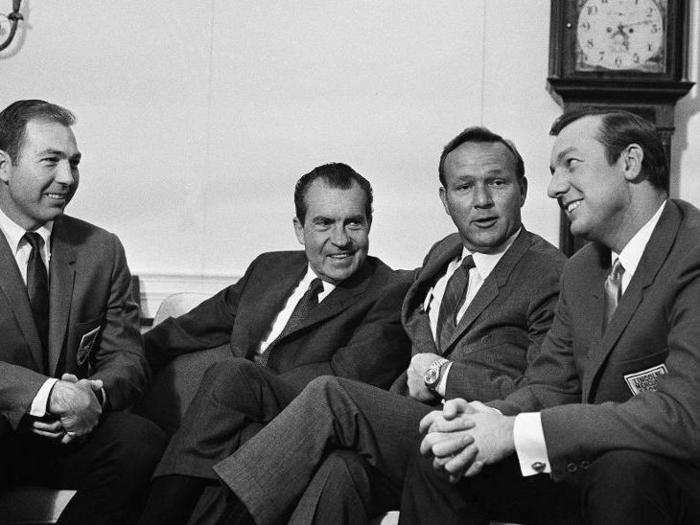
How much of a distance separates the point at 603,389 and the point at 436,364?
567 millimetres

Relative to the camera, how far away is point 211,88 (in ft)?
13.2

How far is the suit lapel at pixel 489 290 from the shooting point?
2947 mm

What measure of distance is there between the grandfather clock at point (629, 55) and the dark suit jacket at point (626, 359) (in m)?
1.25

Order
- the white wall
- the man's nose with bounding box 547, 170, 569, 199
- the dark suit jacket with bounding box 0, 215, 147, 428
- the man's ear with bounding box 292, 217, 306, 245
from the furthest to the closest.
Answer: the white wall, the man's ear with bounding box 292, 217, 306, 245, the dark suit jacket with bounding box 0, 215, 147, 428, the man's nose with bounding box 547, 170, 569, 199

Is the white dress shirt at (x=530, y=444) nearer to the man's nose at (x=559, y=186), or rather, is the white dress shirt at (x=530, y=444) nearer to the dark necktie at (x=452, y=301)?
the man's nose at (x=559, y=186)

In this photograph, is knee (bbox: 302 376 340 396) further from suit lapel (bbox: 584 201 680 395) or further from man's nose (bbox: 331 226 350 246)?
man's nose (bbox: 331 226 350 246)

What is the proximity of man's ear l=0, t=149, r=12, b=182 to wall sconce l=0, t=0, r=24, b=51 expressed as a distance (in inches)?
34.5

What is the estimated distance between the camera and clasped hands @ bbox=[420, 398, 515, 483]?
2299 mm

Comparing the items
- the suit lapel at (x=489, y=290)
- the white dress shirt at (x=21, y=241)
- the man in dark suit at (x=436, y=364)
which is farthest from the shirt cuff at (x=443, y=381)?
the white dress shirt at (x=21, y=241)

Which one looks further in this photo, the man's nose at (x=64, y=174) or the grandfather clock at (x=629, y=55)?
the grandfather clock at (x=629, y=55)

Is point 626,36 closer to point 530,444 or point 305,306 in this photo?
point 305,306

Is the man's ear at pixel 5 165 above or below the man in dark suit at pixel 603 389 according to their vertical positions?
above

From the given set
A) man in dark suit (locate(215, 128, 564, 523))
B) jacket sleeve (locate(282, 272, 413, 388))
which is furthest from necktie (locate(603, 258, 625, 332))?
jacket sleeve (locate(282, 272, 413, 388))

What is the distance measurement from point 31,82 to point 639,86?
2092 millimetres
